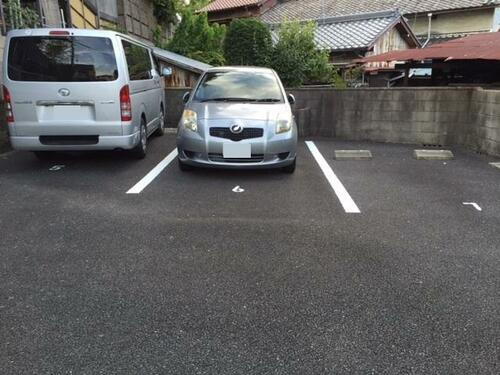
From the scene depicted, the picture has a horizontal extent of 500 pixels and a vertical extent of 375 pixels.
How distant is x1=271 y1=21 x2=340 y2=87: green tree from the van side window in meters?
6.28

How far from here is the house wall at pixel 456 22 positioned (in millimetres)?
21000

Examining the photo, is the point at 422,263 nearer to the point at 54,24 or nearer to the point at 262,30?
the point at 54,24

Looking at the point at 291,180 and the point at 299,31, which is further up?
the point at 299,31

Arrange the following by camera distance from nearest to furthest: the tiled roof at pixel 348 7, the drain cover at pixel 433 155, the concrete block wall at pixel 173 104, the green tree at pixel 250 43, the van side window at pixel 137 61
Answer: the van side window at pixel 137 61 → the drain cover at pixel 433 155 → the concrete block wall at pixel 173 104 → the green tree at pixel 250 43 → the tiled roof at pixel 348 7

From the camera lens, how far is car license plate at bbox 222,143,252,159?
527 centimetres

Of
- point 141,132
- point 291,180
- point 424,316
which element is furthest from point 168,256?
point 141,132

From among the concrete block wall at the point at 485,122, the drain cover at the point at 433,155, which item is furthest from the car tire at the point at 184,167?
the concrete block wall at the point at 485,122

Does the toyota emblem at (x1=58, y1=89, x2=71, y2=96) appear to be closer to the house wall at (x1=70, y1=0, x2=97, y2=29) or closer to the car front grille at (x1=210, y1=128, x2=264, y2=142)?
the car front grille at (x1=210, y1=128, x2=264, y2=142)

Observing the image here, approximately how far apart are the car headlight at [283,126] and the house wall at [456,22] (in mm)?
20464

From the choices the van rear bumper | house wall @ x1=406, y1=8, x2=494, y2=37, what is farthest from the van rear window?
house wall @ x1=406, y1=8, x2=494, y2=37

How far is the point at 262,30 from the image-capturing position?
1338 cm

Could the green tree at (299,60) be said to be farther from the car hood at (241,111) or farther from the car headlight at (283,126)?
the car headlight at (283,126)

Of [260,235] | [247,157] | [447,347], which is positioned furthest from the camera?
[247,157]

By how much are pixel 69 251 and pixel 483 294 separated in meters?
3.10
